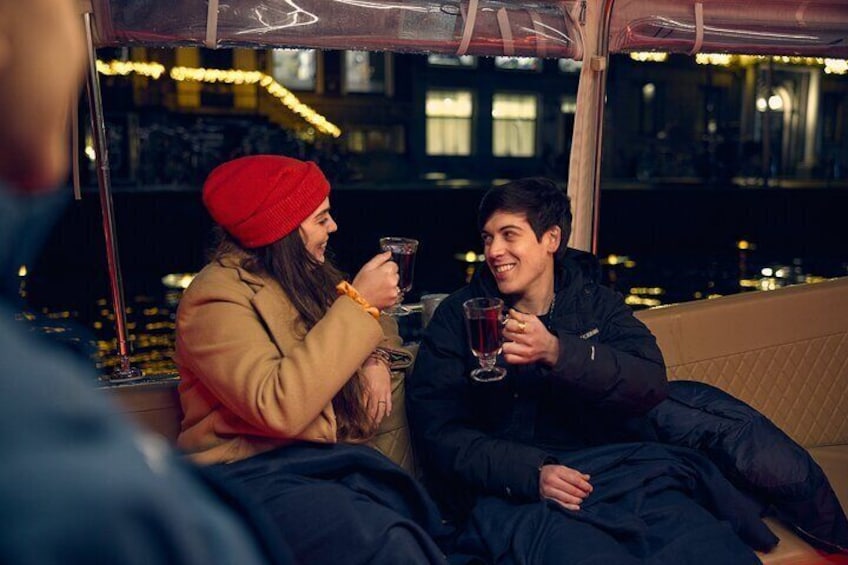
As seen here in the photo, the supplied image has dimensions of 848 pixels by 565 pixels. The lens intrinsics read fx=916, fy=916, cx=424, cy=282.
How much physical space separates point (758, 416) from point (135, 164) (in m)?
22.4

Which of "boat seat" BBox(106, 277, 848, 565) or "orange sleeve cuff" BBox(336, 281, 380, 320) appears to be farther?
"boat seat" BBox(106, 277, 848, 565)

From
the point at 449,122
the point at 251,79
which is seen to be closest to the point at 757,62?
the point at 449,122

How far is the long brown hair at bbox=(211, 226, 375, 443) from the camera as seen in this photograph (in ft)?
8.20

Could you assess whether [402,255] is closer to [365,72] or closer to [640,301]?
[640,301]

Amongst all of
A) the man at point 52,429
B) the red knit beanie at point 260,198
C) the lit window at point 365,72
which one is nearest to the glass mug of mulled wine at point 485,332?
the red knit beanie at point 260,198

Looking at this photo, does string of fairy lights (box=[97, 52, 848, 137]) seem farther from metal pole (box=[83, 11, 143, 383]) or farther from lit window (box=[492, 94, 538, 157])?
metal pole (box=[83, 11, 143, 383])

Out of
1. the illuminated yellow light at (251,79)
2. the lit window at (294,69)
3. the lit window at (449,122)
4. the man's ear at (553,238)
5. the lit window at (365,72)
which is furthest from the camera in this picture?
the lit window at (449,122)

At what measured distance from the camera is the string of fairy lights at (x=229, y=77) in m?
26.5

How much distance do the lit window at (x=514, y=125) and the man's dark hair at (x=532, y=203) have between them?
1215 inches

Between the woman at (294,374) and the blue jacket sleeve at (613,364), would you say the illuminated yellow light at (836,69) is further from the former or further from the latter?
the woman at (294,374)

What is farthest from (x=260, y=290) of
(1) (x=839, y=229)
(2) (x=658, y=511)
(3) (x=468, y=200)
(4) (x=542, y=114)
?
(4) (x=542, y=114)

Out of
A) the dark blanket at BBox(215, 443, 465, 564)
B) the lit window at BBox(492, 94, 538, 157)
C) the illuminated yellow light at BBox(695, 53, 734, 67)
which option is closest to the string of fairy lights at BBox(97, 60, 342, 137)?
the lit window at BBox(492, 94, 538, 157)

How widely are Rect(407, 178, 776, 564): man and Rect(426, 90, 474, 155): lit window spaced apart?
2961 centimetres

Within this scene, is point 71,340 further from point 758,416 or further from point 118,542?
point 118,542
